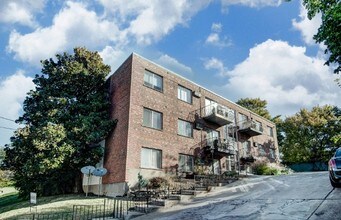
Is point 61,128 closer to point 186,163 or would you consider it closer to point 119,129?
point 119,129

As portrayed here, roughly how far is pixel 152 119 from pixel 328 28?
14069 millimetres

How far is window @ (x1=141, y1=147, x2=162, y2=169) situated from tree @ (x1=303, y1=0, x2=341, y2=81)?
12939mm

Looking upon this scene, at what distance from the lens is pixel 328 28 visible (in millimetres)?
8820

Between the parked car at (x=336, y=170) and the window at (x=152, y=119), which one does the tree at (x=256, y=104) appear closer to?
the window at (x=152, y=119)

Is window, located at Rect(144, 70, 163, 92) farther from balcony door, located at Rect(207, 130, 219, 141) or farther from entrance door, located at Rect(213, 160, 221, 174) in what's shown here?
entrance door, located at Rect(213, 160, 221, 174)

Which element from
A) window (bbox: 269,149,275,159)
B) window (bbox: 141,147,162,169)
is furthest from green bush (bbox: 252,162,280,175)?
window (bbox: 141,147,162,169)

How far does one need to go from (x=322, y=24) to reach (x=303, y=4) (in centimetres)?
103

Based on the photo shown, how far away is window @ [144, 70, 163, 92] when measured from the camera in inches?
851

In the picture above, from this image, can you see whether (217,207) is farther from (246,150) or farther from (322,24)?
(246,150)

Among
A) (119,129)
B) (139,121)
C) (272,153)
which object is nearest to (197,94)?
(139,121)

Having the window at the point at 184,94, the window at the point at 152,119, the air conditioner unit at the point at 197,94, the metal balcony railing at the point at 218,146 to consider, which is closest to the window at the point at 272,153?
the metal balcony railing at the point at 218,146

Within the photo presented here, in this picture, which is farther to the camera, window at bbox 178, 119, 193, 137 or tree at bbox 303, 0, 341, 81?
window at bbox 178, 119, 193, 137

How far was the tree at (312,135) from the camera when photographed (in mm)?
40375

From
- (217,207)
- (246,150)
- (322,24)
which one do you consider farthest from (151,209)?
(246,150)
